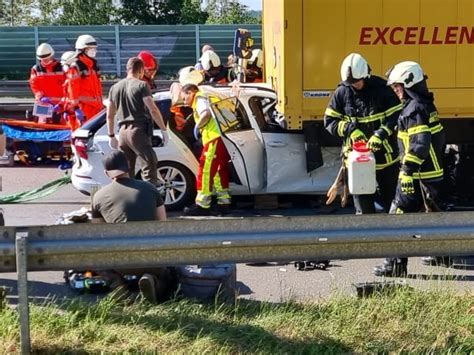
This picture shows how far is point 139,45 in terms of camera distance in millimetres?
29172

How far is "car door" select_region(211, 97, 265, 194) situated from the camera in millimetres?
9312

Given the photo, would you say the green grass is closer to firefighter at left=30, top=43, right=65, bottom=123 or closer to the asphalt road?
the asphalt road

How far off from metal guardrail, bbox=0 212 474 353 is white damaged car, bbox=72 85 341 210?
4.51 metres

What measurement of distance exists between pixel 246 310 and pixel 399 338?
1.06 meters

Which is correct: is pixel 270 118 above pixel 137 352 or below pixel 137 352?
above

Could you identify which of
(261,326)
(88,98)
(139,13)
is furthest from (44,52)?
(139,13)

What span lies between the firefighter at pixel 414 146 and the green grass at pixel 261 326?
166 centimetres

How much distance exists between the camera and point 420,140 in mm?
6895

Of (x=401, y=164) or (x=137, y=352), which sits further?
(x=401, y=164)

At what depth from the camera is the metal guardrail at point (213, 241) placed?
4508mm

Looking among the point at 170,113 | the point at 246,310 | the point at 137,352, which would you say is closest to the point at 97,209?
the point at 246,310

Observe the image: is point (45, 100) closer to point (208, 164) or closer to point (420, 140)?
point (208, 164)

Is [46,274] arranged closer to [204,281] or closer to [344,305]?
[204,281]

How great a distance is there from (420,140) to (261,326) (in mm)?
2575
